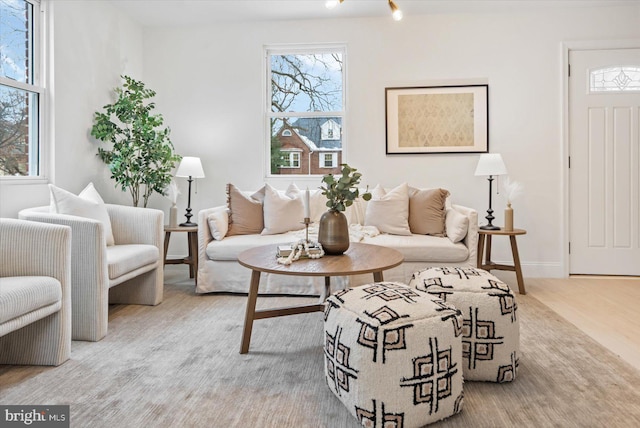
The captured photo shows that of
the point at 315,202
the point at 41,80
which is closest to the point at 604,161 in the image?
the point at 315,202

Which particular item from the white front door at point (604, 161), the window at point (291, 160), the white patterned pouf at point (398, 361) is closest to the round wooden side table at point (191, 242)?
the window at point (291, 160)

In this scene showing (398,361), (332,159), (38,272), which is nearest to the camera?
(398,361)

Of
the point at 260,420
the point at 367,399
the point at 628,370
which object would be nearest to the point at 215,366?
the point at 260,420

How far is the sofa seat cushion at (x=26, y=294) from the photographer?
181cm

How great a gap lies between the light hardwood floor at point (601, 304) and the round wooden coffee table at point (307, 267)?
4.23 feet

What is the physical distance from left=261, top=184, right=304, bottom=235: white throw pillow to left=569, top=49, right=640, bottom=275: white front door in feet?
8.48

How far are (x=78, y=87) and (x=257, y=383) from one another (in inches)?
113

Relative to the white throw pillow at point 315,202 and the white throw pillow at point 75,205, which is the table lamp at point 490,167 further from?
the white throw pillow at point 75,205

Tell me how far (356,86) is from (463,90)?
40.4 inches

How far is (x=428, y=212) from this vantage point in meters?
3.69

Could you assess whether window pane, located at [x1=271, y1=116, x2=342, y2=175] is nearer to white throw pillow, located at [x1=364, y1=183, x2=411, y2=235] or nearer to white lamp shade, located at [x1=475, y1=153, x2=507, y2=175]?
white throw pillow, located at [x1=364, y1=183, x2=411, y2=235]

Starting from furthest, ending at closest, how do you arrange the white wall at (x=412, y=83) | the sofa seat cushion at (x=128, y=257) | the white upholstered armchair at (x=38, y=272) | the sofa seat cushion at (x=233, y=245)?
the white wall at (x=412, y=83) → the sofa seat cushion at (x=233, y=245) → the sofa seat cushion at (x=128, y=257) → the white upholstered armchair at (x=38, y=272)

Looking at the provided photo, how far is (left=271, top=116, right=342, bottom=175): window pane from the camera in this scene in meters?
4.46

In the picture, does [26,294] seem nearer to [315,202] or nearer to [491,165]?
[315,202]
